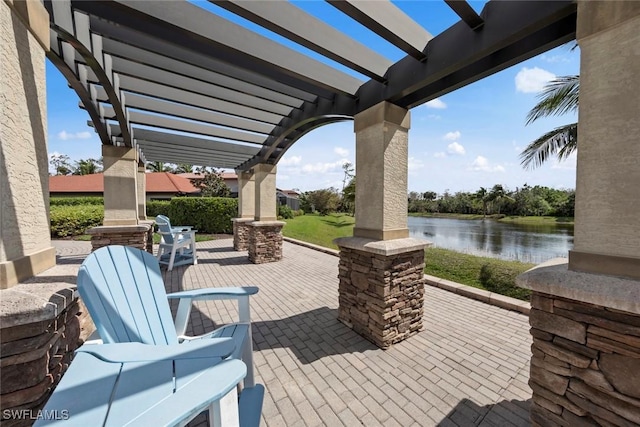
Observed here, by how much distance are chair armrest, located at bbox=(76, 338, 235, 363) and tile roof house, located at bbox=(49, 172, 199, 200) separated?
22.5 meters

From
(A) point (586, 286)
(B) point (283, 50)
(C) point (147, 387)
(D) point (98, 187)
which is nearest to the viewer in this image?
(C) point (147, 387)

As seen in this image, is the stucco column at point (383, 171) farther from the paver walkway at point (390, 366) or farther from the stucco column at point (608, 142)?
the stucco column at point (608, 142)

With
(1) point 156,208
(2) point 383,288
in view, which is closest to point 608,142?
(2) point 383,288

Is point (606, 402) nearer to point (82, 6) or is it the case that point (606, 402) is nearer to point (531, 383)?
point (531, 383)

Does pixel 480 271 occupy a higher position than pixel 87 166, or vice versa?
pixel 87 166

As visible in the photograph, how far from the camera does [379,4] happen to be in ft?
7.23

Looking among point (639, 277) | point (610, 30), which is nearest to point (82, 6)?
point (610, 30)

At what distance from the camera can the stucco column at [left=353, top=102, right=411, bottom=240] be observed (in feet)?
10.1

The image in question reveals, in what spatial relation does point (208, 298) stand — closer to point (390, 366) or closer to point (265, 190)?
point (390, 366)

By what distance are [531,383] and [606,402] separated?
36cm

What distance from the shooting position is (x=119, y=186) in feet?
17.2

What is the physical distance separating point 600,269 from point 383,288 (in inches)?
69.8

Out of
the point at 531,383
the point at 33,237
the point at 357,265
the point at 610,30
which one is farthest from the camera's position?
the point at 357,265

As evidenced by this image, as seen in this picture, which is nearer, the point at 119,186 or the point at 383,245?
the point at 383,245
